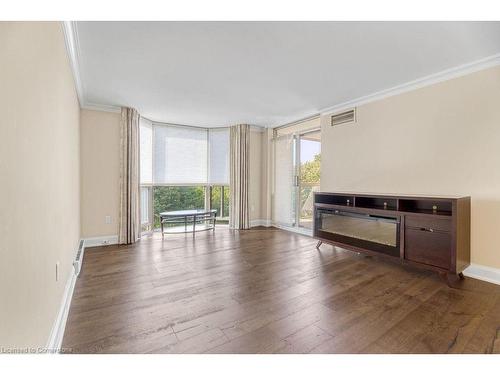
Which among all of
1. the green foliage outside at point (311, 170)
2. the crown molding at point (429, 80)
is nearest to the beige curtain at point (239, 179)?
the green foliage outside at point (311, 170)

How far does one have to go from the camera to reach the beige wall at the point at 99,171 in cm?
390

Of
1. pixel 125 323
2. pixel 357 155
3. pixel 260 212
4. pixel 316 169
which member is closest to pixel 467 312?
pixel 357 155

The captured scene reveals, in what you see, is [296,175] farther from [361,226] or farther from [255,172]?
[361,226]

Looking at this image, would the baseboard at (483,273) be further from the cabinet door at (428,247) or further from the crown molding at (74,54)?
the crown molding at (74,54)

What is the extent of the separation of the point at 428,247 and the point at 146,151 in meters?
4.75

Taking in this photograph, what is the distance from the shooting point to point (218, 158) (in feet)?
18.5

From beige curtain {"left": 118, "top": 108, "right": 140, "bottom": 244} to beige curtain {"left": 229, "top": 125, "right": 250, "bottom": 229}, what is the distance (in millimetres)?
2080

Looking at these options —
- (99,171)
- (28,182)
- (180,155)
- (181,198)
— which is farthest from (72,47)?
(181,198)

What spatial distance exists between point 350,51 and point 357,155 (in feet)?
5.86

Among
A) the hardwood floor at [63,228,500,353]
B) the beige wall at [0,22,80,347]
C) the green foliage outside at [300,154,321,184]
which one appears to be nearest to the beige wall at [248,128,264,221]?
the green foliage outside at [300,154,321,184]

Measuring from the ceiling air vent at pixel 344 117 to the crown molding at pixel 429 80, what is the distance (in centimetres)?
8

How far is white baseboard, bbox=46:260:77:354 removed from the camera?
1432 mm
